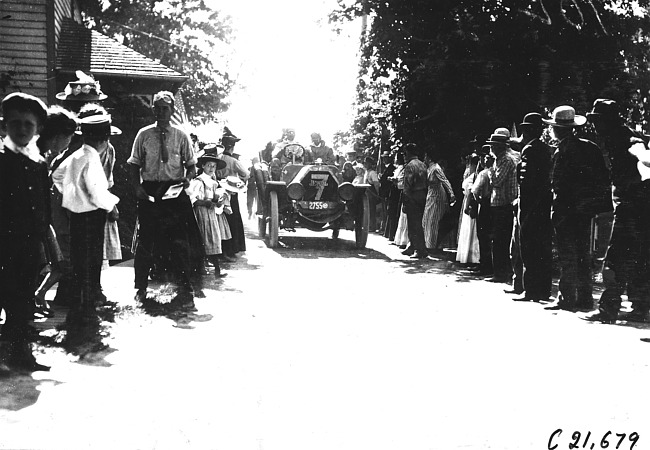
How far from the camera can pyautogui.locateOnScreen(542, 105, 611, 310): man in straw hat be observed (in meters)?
7.97

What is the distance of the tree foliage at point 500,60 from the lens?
625 inches

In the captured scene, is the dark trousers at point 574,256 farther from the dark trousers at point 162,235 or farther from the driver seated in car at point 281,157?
the driver seated in car at point 281,157

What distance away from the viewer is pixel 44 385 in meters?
4.81

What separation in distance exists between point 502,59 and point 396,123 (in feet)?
8.76

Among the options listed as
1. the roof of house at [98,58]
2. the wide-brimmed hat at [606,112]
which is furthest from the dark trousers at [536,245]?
the roof of house at [98,58]

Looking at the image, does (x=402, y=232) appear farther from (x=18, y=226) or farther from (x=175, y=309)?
(x=18, y=226)

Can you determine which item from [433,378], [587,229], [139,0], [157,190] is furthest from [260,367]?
[139,0]

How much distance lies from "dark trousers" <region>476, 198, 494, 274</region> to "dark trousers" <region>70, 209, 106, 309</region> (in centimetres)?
653

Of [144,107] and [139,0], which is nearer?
[144,107]

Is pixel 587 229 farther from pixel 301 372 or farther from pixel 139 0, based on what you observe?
pixel 139 0

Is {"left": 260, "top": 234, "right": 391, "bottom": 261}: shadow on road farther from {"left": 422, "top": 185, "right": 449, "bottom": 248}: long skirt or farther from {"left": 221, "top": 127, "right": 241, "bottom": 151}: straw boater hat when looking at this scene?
{"left": 221, "top": 127, "right": 241, "bottom": 151}: straw boater hat

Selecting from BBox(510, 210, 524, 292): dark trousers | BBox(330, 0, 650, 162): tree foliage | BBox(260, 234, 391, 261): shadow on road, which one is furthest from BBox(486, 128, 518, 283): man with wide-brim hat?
BBox(330, 0, 650, 162): tree foliage

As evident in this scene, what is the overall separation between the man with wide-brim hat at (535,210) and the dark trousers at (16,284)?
556 centimetres

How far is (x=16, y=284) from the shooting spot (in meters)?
5.16
